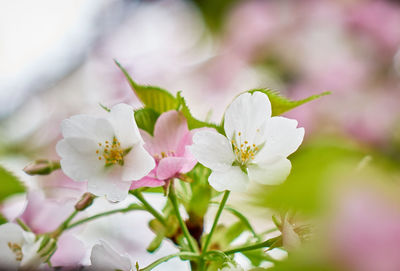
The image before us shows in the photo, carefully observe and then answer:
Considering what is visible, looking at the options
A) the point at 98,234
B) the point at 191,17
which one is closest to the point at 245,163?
the point at 98,234

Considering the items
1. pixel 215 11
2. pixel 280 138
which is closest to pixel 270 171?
pixel 280 138

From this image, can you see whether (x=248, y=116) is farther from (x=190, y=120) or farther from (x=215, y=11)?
(x=215, y=11)

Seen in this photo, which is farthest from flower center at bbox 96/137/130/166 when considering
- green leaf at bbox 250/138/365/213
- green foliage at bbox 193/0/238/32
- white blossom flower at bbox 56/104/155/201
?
green foliage at bbox 193/0/238/32

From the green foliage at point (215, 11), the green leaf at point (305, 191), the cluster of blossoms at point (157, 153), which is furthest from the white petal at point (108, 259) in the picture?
the green foliage at point (215, 11)

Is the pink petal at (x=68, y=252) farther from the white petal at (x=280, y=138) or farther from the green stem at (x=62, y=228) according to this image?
the white petal at (x=280, y=138)

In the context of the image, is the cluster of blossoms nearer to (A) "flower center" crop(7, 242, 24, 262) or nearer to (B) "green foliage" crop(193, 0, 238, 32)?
Result: (A) "flower center" crop(7, 242, 24, 262)

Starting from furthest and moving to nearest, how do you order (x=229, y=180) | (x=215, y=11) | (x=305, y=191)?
(x=215, y=11)
(x=229, y=180)
(x=305, y=191)
